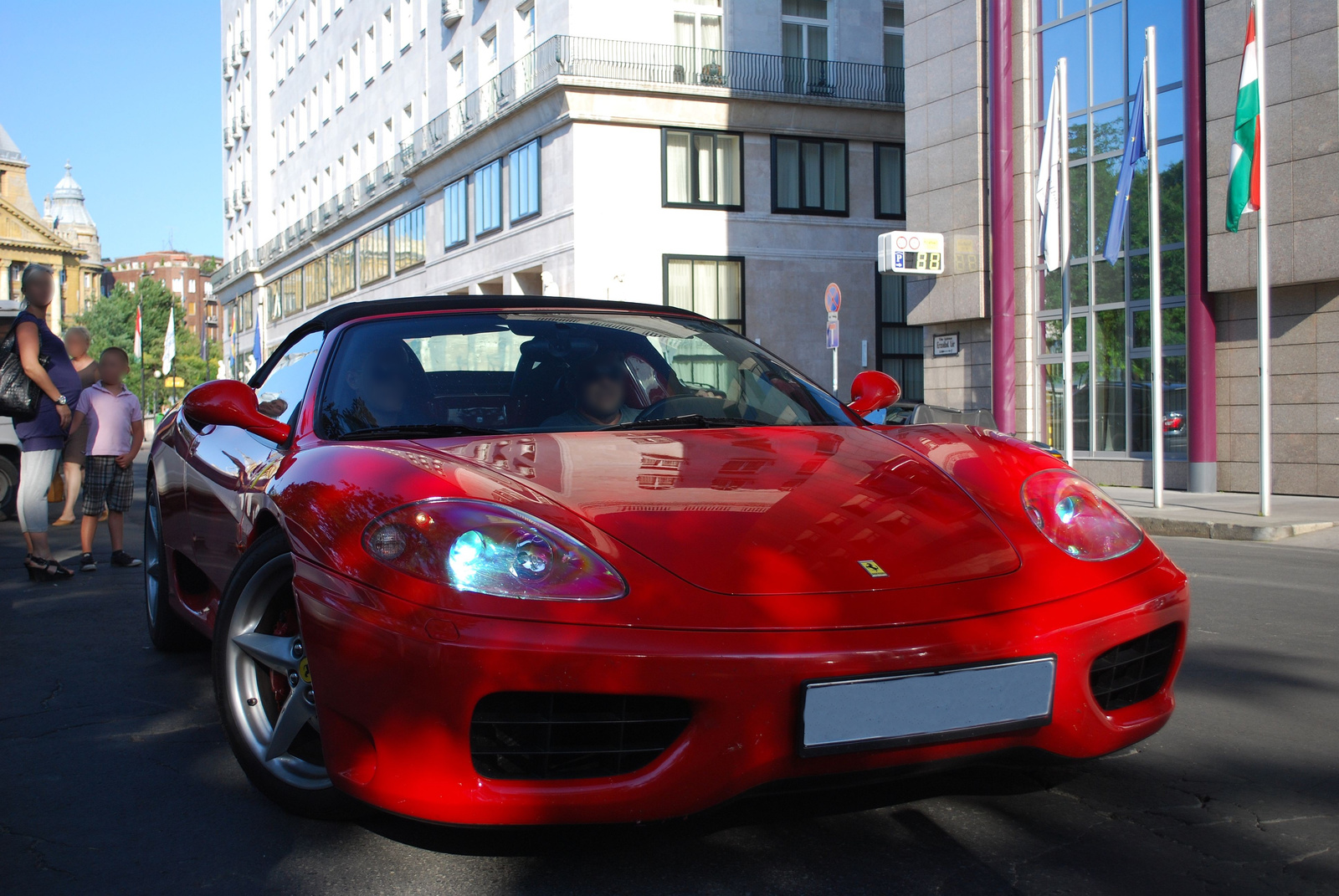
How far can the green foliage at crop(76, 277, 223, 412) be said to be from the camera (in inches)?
3007

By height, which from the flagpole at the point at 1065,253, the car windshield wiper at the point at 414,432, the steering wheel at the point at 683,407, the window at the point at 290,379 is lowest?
the car windshield wiper at the point at 414,432

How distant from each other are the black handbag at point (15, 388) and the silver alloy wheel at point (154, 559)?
213 centimetres

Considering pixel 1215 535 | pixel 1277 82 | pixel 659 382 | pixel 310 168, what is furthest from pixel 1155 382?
pixel 310 168

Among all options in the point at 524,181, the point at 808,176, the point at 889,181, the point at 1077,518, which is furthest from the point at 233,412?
the point at 889,181

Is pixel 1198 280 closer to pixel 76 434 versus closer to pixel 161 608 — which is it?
pixel 76 434

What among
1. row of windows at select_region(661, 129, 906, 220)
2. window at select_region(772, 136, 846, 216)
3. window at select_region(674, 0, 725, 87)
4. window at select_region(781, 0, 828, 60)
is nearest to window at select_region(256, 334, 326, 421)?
row of windows at select_region(661, 129, 906, 220)

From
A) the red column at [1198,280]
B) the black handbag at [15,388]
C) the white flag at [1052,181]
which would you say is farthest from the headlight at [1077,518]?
the white flag at [1052,181]

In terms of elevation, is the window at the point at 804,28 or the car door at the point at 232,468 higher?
the window at the point at 804,28

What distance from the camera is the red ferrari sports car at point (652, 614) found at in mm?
2107

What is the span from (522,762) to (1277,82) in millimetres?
14106

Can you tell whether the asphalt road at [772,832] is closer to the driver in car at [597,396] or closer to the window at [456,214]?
the driver in car at [597,396]

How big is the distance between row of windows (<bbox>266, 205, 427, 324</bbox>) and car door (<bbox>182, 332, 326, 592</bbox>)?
32.7 meters

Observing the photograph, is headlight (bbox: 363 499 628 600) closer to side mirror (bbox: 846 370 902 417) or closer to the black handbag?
side mirror (bbox: 846 370 902 417)

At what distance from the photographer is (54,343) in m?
7.26
